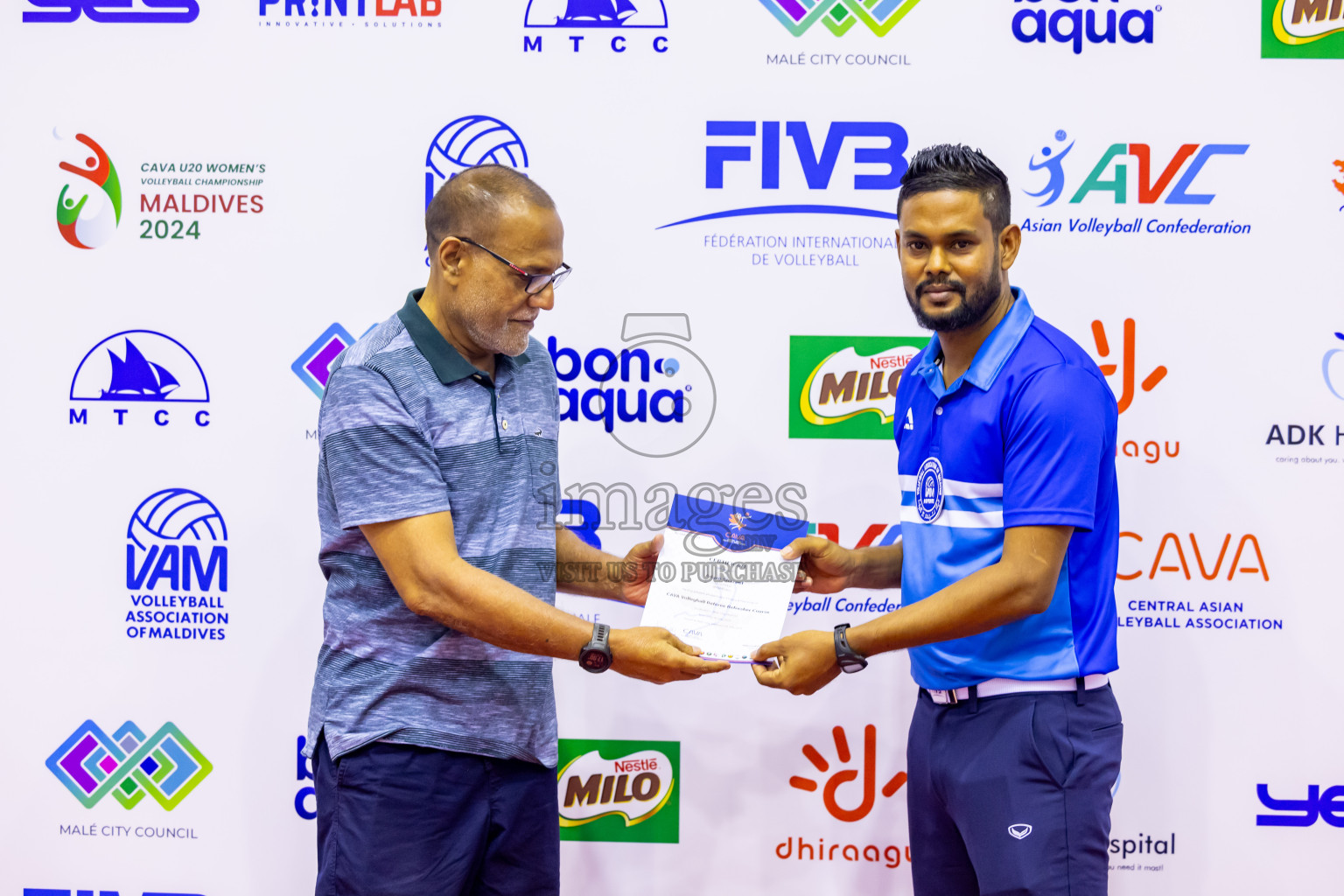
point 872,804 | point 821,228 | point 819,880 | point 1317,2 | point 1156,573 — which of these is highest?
point 1317,2

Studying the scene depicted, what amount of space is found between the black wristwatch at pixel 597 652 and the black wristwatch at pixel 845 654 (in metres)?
0.51

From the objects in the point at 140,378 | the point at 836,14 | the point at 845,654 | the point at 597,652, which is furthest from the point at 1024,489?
the point at 140,378

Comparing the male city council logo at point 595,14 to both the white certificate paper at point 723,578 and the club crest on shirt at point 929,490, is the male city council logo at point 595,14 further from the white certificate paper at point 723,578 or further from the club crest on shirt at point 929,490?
the club crest on shirt at point 929,490

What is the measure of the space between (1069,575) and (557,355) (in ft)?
5.10

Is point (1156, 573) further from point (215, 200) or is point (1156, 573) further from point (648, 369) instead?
point (215, 200)

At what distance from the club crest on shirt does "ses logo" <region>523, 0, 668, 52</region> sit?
1.50m

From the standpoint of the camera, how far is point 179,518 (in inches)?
118

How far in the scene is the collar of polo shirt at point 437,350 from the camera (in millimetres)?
1991

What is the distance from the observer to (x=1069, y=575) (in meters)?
2.04

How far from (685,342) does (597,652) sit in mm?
1177

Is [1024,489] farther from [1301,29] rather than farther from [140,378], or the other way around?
[140,378]

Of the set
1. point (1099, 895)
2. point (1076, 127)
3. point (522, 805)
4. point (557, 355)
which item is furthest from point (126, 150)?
point (1099, 895)

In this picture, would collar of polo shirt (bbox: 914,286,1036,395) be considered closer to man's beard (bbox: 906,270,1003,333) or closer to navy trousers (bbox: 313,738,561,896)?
man's beard (bbox: 906,270,1003,333)

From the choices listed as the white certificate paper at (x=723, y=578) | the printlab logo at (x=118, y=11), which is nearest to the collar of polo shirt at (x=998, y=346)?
the white certificate paper at (x=723, y=578)
